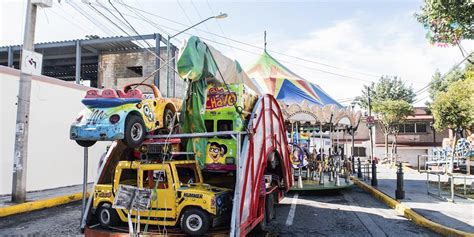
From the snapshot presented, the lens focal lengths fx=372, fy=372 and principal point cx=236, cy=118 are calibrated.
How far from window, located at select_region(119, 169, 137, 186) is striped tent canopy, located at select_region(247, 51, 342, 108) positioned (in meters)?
8.56

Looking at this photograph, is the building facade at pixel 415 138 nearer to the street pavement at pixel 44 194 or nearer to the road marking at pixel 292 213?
the road marking at pixel 292 213

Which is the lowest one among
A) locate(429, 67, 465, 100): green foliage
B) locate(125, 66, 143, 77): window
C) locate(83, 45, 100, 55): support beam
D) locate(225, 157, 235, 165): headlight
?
locate(225, 157, 235, 165): headlight

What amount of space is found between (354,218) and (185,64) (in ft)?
20.6

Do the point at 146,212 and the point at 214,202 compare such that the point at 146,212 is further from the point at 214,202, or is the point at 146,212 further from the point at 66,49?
the point at 66,49

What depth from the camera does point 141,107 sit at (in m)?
6.05

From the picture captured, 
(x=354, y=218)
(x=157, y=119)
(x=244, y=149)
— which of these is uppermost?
(x=157, y=119)

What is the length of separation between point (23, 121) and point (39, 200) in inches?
95.9

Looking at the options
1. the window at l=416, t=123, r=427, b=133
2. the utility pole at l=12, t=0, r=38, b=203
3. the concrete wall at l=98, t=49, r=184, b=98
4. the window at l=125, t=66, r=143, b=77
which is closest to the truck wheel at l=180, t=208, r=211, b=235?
the utility pole at l=12, t=0, r=38, b=203

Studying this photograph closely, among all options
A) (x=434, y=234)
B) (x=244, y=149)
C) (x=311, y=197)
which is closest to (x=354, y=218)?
(x=434, y=234)

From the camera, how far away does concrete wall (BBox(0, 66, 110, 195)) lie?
500 inches

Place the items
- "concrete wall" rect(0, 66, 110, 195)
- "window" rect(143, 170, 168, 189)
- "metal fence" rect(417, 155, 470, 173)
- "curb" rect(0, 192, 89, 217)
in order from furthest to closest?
"metal fence" rect(417, 155, 470, 173), "concrete wall" rect(0, 66, 110, 195), "curb" rect(0, 192, 89, 217), "window" rect(143, 170, 168, 189)

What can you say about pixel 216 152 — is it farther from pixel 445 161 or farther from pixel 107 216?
pixel 445 161

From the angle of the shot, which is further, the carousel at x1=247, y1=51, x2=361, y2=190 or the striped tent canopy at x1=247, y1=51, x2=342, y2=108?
the striped tent canopy at x1=247, y1=51, x2=342, y2=108

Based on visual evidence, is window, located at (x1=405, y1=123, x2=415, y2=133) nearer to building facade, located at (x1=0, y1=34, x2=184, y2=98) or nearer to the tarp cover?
building facade, located at (x1=0, y1=34, x2=184, y2=98)
